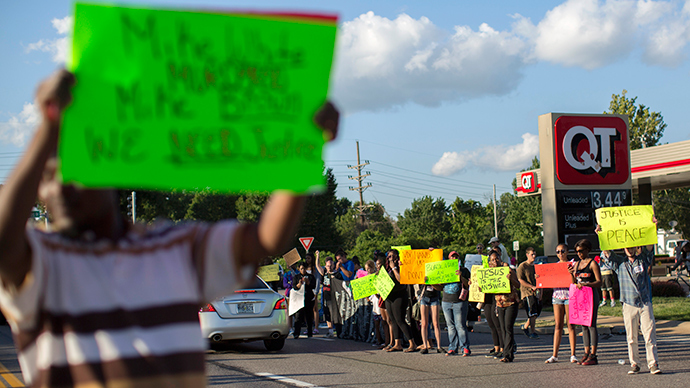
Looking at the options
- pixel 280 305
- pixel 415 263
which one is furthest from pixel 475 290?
pixel 280 305

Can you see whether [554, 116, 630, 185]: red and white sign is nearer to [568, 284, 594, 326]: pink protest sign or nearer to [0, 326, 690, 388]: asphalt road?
[0, 326, 690, 388]: asphalt road

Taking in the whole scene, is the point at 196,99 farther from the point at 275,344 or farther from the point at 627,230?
the point at 275,344

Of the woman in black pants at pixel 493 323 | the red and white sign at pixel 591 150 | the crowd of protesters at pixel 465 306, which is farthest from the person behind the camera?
the red and white sign at pixel 591 150

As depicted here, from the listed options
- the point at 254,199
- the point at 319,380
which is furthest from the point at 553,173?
the point at 254,199

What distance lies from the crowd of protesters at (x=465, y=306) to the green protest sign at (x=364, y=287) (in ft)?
0.72

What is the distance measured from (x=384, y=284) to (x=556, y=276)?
3.37 metres

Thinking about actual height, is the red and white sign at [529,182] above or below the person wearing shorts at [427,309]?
above

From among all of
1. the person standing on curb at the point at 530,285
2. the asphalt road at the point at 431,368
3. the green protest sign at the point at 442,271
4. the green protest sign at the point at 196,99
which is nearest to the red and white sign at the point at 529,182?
the person standing on curb at the point at 530,285

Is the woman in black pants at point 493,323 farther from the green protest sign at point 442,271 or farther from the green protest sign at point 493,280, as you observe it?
the green protest sign at point 442,271

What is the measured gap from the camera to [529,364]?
10633 mm

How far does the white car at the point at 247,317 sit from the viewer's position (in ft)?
39.5

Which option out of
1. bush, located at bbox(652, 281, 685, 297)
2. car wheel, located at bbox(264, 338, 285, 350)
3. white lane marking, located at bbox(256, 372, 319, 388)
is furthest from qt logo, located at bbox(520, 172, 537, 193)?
white lane marking, located at bbox(256, 372, 319, 388)

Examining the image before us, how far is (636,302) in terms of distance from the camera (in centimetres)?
952

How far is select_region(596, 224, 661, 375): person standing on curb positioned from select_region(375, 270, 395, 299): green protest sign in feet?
14.2
